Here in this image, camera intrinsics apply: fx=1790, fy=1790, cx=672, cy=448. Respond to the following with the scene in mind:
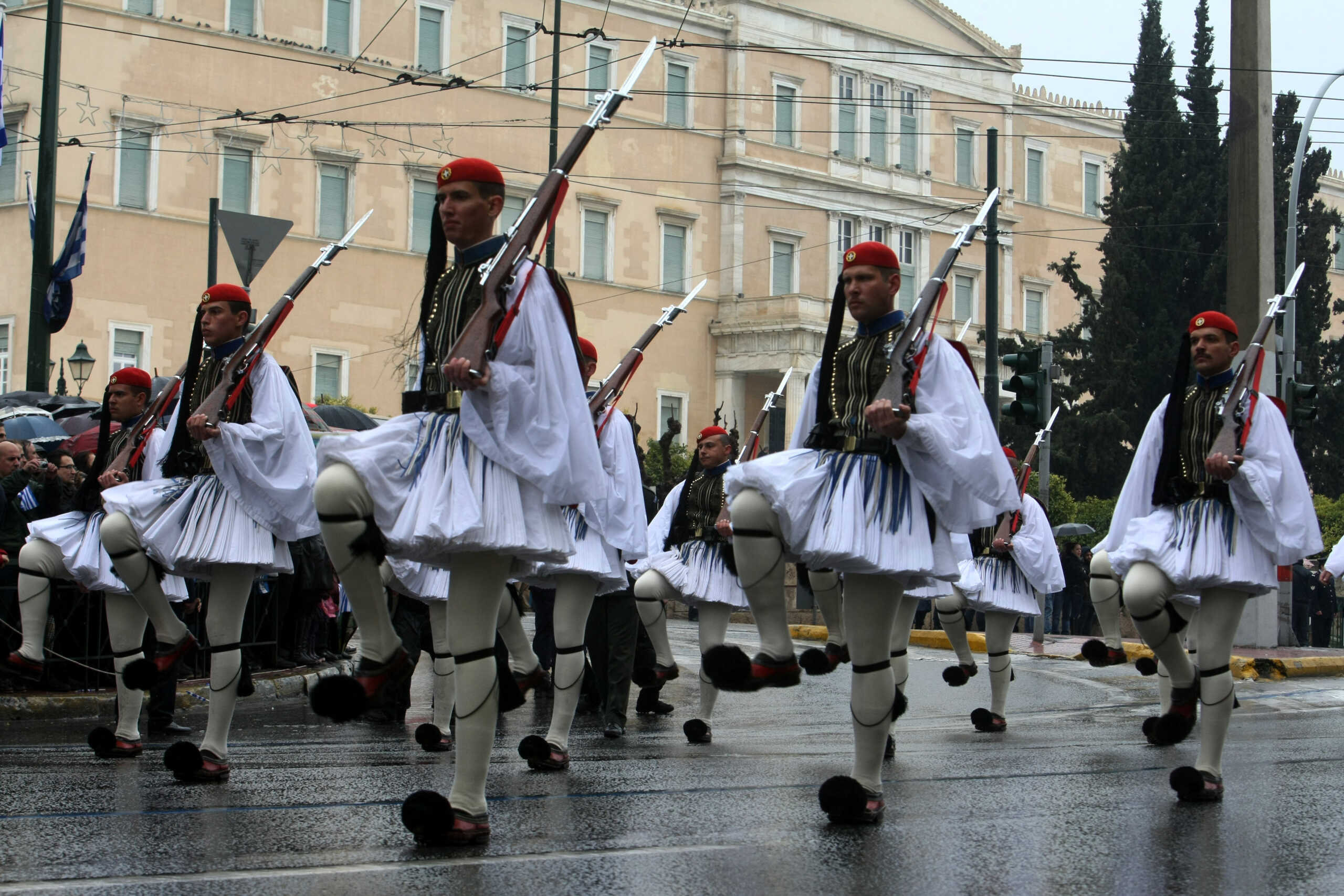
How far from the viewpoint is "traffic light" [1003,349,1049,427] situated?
2241cm

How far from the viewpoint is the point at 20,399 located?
20266mm

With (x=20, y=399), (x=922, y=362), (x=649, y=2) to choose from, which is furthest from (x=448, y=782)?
(x=649, y=2)

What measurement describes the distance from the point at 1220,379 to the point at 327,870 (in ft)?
16.5

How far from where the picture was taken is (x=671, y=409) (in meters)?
55.2

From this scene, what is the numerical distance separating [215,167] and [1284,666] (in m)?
33.9

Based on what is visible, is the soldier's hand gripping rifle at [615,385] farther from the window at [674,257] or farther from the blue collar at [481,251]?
the window at [674,257]

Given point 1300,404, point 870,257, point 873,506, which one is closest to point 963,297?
point 1300,404

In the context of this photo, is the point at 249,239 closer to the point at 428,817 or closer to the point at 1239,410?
the point at 1239,410

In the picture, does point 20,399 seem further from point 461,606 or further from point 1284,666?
point 461,606

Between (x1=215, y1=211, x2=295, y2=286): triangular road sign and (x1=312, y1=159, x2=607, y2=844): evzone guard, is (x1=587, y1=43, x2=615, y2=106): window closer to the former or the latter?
(x1=215, y1=211, x2=295, y2=286): triangular road sign

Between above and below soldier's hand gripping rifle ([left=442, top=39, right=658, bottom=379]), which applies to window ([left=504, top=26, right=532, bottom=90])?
above

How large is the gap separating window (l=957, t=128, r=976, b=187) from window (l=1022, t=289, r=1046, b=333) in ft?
17.6

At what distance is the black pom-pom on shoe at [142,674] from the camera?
809cm

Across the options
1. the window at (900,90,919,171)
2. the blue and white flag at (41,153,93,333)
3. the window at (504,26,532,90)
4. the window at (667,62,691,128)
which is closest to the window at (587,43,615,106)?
the window at (504,26,532,90)
